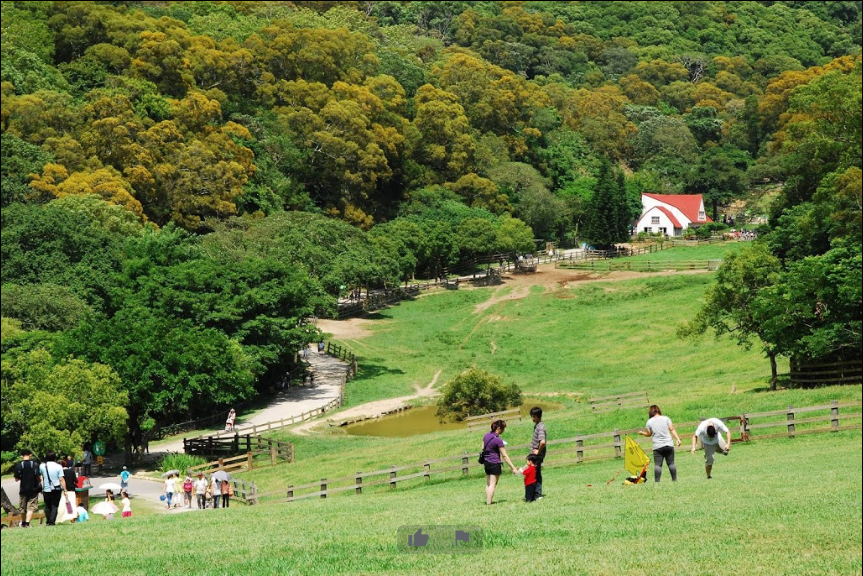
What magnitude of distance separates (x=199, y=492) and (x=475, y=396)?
65.6 feet

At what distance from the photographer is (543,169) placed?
121688 millimetres

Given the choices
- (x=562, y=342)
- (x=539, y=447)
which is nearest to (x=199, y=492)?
(x=539, y=447)

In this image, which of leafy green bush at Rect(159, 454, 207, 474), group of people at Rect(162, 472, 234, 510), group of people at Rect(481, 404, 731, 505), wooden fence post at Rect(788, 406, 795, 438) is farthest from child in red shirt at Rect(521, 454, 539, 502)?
leafy green bush at Rect(159, 454, 207, 474)

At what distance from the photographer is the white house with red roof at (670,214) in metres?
117

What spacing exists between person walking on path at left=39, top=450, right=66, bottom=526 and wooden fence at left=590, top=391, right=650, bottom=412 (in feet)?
71.9

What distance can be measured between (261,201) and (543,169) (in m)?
44.5

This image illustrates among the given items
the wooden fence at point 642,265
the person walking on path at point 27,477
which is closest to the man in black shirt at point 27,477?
the person walking on path at point 27,477

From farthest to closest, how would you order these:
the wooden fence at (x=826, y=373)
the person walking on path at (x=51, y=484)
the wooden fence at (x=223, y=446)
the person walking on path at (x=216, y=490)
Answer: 1. the wooden fence at (x=223, y=446)
2. the wooden fence at (x=826, y=373)
3. the person walking on path at (x=216, y=490)
4. the person walking on path at (x=51, y=484)

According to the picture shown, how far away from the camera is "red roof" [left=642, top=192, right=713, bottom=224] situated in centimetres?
11856

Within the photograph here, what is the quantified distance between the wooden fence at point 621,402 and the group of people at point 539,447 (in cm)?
1814

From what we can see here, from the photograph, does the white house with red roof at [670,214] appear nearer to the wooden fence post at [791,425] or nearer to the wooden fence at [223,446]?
the wooden fence at [223,446]

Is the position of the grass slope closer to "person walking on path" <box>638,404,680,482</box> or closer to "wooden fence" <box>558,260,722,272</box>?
"wooden fence" <box>558,260,722,272</box>

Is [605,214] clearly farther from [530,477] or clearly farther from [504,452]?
[504,452]

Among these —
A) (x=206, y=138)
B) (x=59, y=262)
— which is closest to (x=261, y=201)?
(x=206, y=138)
